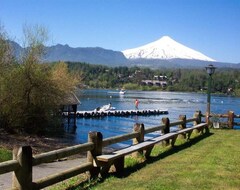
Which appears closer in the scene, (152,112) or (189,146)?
(189,146)

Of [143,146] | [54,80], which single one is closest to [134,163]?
[143,146]

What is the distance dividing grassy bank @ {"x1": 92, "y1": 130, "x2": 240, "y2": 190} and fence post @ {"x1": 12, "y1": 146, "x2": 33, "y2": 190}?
1.98 m

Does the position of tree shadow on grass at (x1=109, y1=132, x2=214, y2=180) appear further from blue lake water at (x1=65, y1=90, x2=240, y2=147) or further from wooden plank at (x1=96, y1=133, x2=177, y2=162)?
blue lake water at (x1=65, y1=90, x2=240, y2=147)

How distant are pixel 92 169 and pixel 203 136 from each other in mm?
11724

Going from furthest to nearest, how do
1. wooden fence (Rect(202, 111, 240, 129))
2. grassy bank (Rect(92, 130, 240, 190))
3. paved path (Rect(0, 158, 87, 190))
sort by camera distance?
wooden fence (Rect(202, 111, 240, 129))
paved path (Rect(0, 158, 87, 190))
grassy bank (Rect(92, 130, 240, 190))

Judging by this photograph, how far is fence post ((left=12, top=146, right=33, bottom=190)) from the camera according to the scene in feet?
23.4

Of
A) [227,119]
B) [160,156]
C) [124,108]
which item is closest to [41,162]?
[160,156]

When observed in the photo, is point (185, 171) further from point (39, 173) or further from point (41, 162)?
point (39, 173)

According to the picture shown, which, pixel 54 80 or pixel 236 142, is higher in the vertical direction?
pixel 54 80

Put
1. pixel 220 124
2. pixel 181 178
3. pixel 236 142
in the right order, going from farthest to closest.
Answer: pixel 220 124, pixel 236 142, pixel 181 178

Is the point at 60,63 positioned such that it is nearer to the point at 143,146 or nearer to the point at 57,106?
the point at 57,106

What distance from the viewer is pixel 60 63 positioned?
38.4 meters

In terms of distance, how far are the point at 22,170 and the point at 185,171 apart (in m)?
4.88

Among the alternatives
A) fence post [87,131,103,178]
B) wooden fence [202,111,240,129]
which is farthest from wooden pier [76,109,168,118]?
fence post [87,131,103,178]
